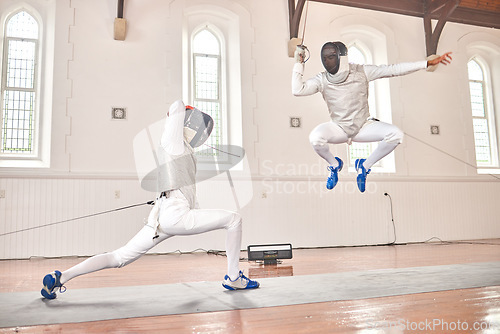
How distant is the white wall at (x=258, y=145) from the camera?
265 inches

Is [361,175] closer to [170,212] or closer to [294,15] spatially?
[170,212]

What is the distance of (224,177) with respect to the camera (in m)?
7.48

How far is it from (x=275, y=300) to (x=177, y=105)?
4.53 feet

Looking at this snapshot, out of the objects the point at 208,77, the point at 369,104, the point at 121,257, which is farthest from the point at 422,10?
the point at 121,257

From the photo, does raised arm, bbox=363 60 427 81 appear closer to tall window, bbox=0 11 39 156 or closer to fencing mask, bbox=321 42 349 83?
fencing mask, bbox=321 42 349 83

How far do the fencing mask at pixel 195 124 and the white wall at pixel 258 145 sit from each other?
4.29 m

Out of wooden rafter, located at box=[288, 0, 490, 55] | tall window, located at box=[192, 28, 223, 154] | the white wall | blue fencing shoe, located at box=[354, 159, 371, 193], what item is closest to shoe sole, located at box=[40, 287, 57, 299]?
blue fencing shoe, located at box=[354, 159, 371, 193]

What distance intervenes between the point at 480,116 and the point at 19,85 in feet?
30.3

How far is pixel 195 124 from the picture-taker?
118 inches

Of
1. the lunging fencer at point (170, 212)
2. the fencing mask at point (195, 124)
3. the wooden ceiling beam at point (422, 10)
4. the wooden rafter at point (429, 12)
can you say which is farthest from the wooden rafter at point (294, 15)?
the lunging fencer at point (170, 212)

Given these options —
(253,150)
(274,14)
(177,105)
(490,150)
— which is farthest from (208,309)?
(490,150)

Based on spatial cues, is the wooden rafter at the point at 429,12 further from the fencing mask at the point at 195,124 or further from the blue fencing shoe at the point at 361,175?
the fencing mask at the point at 195,124

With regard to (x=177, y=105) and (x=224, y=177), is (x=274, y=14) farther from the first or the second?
(x=177, y=105)

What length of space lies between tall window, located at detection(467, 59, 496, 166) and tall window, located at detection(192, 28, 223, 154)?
18.7 ft
